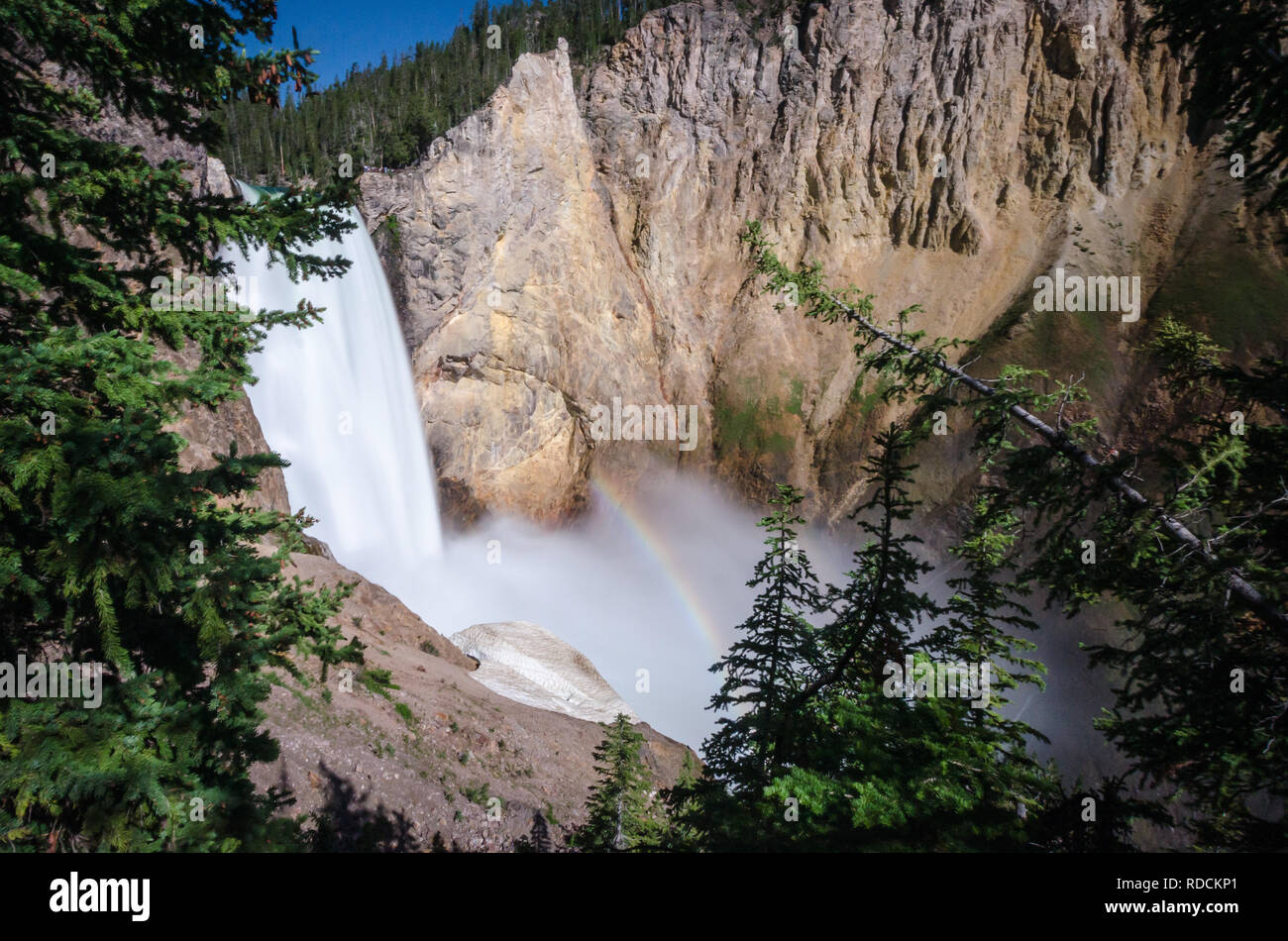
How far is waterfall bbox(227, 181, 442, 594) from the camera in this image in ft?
95.1

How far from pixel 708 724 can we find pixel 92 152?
29.3 m

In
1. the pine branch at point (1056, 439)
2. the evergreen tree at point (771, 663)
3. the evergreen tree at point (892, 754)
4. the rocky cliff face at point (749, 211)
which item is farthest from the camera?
the rocky cliff face at point (749, 211)

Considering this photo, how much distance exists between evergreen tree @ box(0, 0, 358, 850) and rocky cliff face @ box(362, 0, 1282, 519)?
1188 inches

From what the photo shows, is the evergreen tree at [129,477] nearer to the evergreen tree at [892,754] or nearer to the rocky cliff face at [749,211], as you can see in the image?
the evergreen tree at [892,754]

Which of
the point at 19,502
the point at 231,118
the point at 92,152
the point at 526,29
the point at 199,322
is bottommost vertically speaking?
the point at 19,502

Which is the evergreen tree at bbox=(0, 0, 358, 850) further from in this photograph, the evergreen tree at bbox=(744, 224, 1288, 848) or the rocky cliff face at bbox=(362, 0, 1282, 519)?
the rocky cliff face at bbox=(362, 0, 1282, 519)

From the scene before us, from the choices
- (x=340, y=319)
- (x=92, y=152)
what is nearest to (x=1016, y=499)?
(x=92, y=152)

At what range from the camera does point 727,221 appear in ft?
139

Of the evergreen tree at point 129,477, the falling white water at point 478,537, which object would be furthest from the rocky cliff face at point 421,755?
the falling white water at point 478,537

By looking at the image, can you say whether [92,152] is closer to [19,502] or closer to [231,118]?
[19,502]

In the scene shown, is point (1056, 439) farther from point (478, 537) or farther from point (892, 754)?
point (478, 537)

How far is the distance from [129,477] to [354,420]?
3029 cm

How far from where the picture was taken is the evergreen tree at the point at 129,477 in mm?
→ 3340

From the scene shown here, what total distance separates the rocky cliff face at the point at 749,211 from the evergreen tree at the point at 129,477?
30.2m
